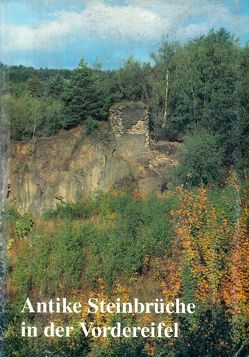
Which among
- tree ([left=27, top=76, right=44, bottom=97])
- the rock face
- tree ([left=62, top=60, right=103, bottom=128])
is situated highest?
tree ([left=27, top=76, right=44, bottom=97])

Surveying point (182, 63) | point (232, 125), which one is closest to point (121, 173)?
point (232, 125)

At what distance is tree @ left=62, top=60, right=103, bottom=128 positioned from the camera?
15422mm

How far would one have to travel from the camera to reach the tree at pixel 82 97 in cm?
1542

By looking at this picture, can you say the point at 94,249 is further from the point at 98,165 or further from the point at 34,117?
the point at 34,117

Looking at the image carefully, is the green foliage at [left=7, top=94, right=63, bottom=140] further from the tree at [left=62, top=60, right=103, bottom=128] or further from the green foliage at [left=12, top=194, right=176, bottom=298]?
the green foliage at [left=12, top=194, right=176, bottom=298]

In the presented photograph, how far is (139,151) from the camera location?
1620 centimetres

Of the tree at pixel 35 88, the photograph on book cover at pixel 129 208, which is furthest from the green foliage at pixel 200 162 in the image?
the tree at pixel 35 88

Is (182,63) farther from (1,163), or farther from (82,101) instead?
(1,163)

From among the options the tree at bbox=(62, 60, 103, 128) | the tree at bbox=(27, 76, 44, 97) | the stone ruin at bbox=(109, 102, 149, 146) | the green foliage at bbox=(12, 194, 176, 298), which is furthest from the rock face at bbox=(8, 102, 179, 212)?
the tree at bbox=(27, 76, 44, 97)

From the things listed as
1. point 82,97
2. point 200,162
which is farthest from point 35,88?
point 200,162

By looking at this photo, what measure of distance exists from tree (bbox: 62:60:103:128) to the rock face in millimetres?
406

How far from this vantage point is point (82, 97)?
15.9 metres

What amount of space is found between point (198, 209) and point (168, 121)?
7317 millimetres

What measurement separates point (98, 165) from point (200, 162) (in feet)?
9.88
